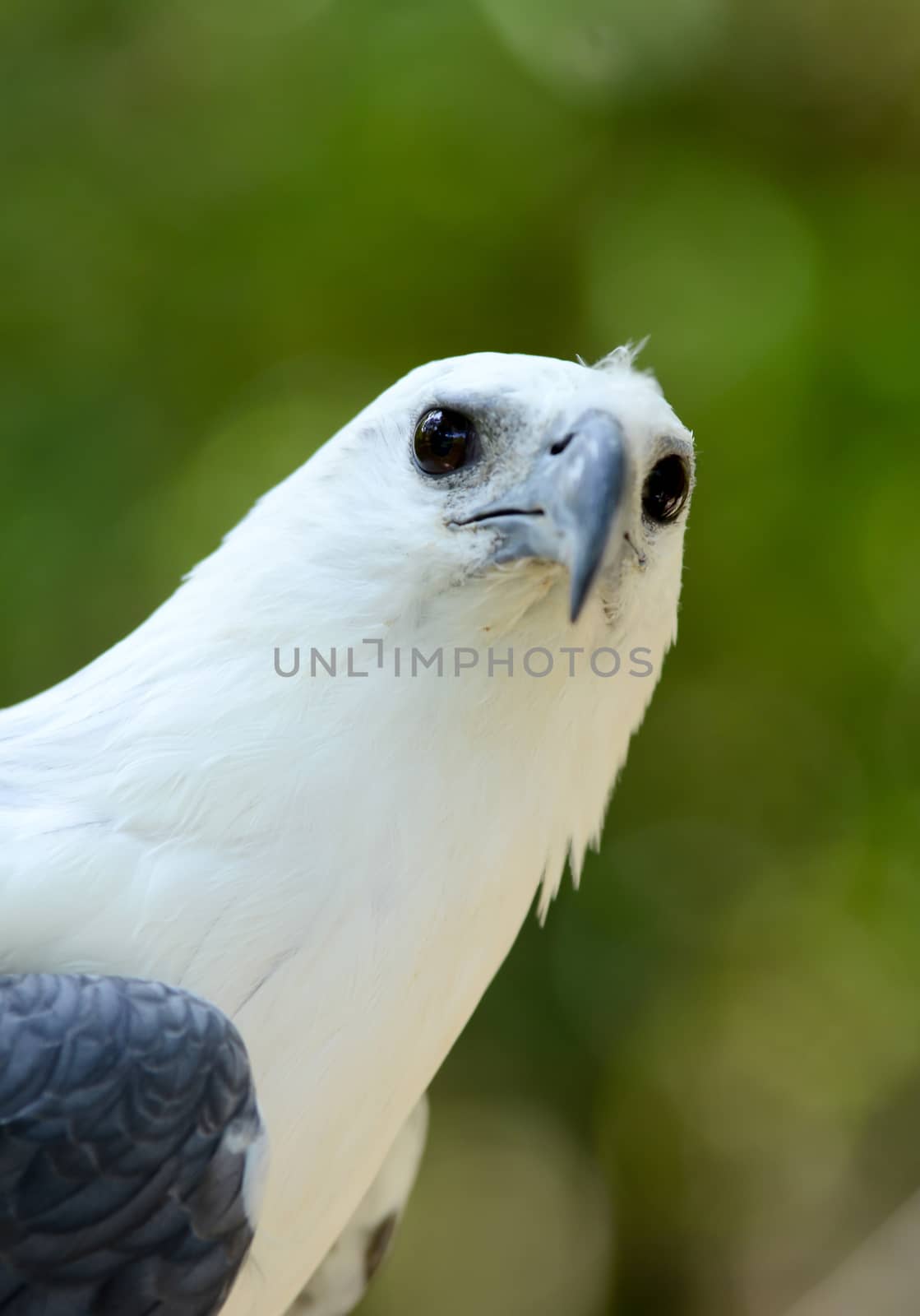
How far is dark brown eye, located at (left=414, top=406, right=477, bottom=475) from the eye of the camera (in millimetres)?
1312

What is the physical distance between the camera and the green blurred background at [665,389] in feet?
8.86

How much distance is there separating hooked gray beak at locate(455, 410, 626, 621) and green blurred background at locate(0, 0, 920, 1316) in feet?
4.99

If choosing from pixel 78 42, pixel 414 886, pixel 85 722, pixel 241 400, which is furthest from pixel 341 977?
pixel 78 42

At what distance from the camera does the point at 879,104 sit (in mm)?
2914

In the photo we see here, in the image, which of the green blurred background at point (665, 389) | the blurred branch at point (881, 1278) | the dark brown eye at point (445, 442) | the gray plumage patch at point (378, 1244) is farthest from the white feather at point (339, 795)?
the blurred branch at point (881, 1278)

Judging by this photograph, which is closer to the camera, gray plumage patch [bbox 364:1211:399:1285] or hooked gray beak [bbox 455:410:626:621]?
hooked gray beak [bbox 455:410:626:621]

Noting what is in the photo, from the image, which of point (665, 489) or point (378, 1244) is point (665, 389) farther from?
point (378, 1244)

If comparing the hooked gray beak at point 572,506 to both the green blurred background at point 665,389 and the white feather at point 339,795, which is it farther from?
the green blurred background at point 665,389

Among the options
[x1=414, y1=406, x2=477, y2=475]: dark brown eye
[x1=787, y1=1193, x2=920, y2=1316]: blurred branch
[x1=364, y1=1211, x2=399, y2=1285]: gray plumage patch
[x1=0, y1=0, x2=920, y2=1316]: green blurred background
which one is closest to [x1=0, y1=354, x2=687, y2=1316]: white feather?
[x1=414, y1=406, x2=477, y2=475]: dark brown eye

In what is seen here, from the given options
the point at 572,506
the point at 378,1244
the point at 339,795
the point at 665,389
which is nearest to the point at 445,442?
the point at 572,506

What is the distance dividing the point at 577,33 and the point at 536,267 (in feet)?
1.67

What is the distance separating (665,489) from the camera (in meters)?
1.35

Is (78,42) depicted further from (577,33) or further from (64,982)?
(64,982)

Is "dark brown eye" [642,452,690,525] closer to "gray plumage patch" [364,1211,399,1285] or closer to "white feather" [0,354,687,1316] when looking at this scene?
"white feather" [0,354,687,1316]
